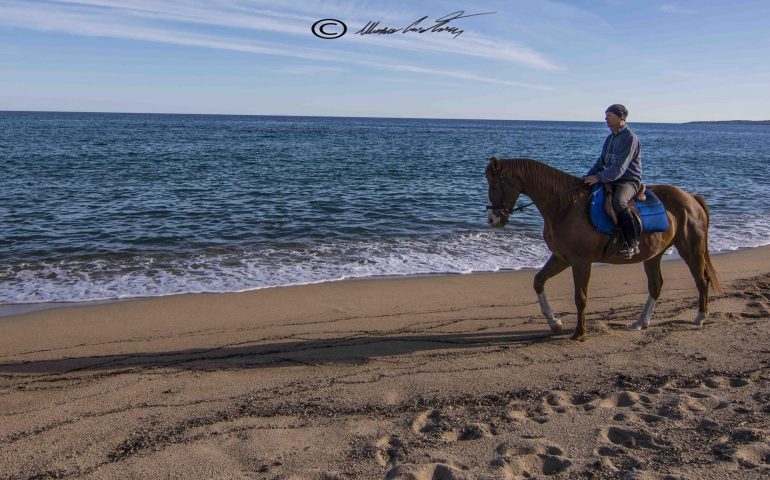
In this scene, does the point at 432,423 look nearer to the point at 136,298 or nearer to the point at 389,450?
the point at 389,450

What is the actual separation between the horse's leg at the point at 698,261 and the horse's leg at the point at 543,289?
1.72 meters

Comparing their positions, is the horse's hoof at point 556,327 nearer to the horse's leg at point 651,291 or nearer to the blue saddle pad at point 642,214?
the horse's leg at point 651,291

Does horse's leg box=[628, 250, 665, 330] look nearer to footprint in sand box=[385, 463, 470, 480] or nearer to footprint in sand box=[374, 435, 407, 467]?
footprint in sand box=[374, 435, 407, 467]

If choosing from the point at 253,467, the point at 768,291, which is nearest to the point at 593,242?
the point at 768,291

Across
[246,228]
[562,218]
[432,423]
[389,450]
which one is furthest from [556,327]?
[246,228]

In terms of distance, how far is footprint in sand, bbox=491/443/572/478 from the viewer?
410 cm

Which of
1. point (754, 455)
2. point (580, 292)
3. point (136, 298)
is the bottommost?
point (136, 298)

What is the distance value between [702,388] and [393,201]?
15279 mm

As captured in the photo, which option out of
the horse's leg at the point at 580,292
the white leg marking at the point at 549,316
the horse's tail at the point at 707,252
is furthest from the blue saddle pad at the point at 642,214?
the white leg marking at the point at 549,316

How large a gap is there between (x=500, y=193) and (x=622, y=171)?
1.48 metres

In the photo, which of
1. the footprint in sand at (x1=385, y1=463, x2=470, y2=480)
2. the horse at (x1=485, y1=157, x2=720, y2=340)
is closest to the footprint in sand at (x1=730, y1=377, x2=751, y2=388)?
the horse at (x1=485, y1=157, x2=720, y2=340)

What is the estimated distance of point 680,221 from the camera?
7.86 meters

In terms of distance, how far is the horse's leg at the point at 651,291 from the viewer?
783 centimetres

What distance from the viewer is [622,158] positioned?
23.3ft
